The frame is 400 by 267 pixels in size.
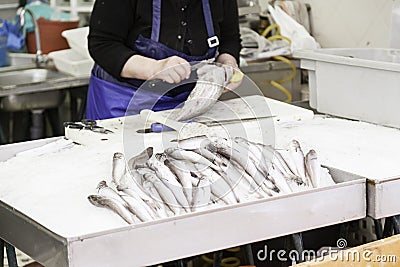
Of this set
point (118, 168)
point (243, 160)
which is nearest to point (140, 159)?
point (118, 168)

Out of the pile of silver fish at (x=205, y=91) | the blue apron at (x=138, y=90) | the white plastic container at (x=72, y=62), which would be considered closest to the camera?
the pile of silver fish at (x=205, y=91)

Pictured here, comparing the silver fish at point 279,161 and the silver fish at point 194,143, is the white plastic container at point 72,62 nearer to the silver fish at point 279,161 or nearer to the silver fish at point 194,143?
the silver fish at point 194,143

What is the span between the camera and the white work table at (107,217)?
6.30ft

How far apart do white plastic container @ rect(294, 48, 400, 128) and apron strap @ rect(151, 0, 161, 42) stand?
1.92 ft

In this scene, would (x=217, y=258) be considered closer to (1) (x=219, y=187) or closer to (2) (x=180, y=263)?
(2) (x=180, y=263)

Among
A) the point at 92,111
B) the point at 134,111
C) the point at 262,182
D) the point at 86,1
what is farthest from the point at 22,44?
the point at 262,182

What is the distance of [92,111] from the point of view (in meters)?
3.59

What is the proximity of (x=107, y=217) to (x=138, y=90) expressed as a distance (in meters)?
1.29

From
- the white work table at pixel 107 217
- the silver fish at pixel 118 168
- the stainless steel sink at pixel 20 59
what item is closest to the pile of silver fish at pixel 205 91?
the white work table at pixel 107 217

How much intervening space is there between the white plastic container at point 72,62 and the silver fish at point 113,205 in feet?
8.52

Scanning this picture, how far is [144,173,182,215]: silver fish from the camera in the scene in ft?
6.79

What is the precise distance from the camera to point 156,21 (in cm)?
333

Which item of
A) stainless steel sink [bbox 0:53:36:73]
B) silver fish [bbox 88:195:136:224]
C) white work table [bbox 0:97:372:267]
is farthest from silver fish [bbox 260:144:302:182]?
stainless steel sink [bbox 0:53:36:73]

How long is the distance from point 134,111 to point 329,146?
898mm
